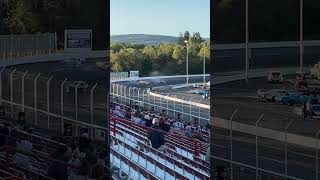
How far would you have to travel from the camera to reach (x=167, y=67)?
5684 millimetres

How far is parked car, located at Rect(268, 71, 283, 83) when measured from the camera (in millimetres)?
3568

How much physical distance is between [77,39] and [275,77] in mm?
1466

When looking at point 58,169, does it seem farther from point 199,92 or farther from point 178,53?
point 199,92

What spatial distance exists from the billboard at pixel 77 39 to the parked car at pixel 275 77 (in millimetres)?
1335

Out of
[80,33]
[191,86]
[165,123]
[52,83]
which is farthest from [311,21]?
[165,123]

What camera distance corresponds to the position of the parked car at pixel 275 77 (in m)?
3.57

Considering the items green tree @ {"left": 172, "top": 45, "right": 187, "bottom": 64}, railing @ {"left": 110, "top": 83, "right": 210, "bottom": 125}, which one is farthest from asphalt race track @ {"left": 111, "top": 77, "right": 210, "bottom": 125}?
green tree @ {"left": 172, "top": 45, "right": 187, "bottom": 64}

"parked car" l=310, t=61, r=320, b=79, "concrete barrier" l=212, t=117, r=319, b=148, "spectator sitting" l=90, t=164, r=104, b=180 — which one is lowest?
"spectator sitting" l=90, t=164, r=104, b=180

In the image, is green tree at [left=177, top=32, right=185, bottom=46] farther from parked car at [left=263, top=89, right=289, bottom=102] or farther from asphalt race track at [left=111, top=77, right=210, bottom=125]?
parked car at [left=263, top=89, right=289, bottom=102]

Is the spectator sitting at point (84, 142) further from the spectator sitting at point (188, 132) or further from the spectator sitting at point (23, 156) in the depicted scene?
the spectator sitting at point (188, 132)

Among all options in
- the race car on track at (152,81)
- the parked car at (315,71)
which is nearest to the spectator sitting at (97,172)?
the parked car at (315,71)

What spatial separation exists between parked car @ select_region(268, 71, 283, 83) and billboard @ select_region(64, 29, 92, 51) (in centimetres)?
133

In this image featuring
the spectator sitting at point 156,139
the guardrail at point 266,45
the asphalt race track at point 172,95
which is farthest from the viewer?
the spectator sitting at point 156,139

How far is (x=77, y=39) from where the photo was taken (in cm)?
396
